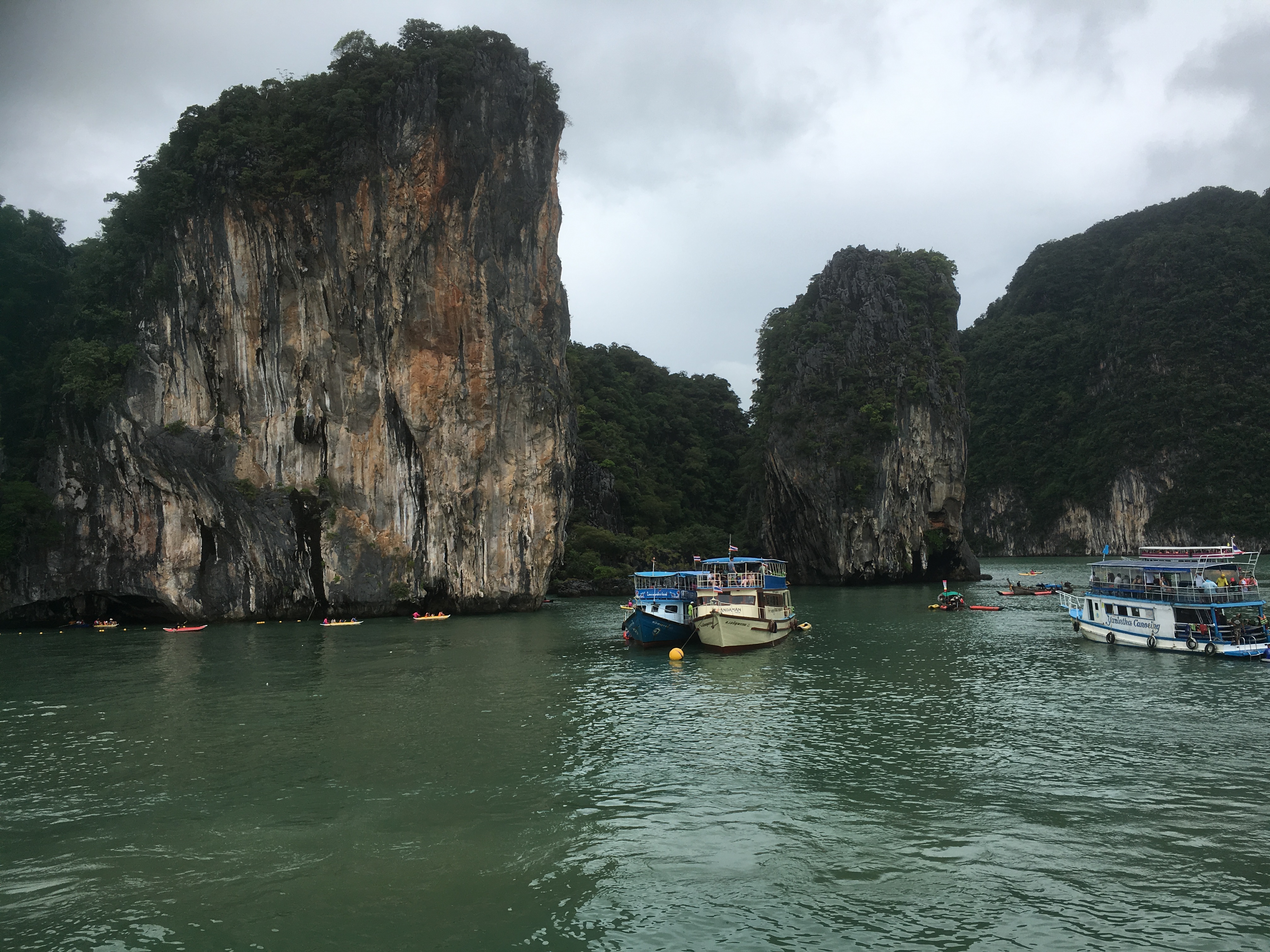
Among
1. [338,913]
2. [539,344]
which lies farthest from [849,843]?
[539,344]

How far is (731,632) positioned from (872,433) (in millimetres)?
42200

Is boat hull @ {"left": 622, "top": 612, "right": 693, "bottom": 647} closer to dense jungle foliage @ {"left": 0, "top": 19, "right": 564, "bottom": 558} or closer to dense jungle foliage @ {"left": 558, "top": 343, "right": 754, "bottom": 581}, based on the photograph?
dense jungle foliage @ {"left": 0, "top": 19, "right": 564, "bottom": 558}

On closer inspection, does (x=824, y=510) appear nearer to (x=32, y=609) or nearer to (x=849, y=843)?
(x=32, y=609)

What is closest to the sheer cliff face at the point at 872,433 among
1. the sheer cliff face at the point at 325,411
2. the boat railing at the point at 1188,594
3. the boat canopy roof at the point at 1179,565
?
the sheer cliff face at the point at 325,411

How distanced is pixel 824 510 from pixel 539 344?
31633 millimetres

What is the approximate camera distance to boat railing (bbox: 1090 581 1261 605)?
25.8m

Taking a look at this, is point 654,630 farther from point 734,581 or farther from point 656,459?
point 656,459

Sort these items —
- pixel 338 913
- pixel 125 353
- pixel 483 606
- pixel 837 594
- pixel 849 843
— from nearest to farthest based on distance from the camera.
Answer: pixel 338 913 < pixel 849 843 < pixel 125 353 < pixel 483 606 < pixel 837 594

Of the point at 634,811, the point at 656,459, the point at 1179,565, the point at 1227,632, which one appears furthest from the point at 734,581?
the point at 656,459

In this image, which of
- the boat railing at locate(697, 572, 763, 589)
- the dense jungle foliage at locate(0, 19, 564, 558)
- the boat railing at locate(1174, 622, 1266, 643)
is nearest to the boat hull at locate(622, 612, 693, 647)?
the boat railing at locate(697, 572, 763, 589)

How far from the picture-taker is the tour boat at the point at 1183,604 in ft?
83.5

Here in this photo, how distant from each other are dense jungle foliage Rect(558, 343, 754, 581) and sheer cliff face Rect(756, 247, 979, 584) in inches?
400

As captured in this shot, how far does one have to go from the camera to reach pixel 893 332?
230ft

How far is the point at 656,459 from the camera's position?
278 ft
